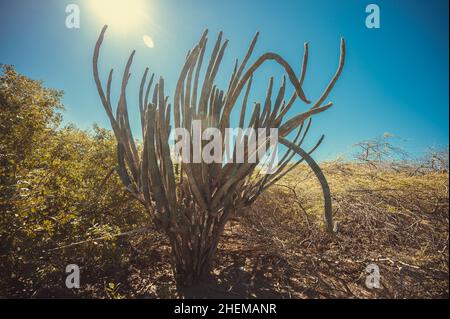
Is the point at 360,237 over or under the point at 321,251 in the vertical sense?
over

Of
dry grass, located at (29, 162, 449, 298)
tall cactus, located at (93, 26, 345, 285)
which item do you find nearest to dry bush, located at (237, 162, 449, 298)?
dry grass, located at (29, 162, 449, 298)

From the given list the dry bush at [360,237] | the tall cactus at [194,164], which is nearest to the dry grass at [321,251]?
the dry bush at [360,237]

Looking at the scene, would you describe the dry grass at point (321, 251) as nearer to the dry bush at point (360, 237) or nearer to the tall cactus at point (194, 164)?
the dry bush at point (360, 237)

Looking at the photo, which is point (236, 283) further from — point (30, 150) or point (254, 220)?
point (30, 150)

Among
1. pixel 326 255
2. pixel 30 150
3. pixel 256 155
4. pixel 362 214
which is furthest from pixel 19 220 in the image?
pixel 362 214

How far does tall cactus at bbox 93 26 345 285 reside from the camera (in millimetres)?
1832

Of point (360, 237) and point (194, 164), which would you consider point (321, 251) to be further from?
point (194, 164)

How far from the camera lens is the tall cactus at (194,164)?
1832mm

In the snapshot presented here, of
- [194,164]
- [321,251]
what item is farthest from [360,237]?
[194,164]

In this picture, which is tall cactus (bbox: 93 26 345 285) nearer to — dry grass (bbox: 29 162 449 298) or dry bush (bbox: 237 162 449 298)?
dry grass (bbox: 29 162 449 298)

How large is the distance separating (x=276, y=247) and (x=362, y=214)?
3.73ft

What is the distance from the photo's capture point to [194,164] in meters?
1.88

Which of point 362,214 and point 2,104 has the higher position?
point 2,104

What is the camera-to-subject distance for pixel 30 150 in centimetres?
295
